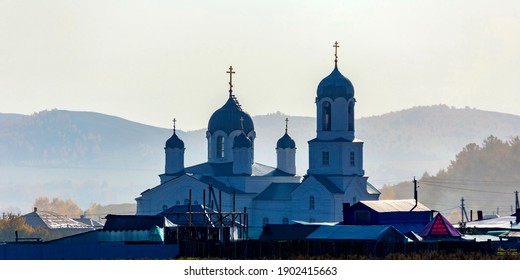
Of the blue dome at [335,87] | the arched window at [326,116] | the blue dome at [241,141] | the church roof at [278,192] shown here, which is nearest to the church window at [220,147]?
the blue dome at [241,141]

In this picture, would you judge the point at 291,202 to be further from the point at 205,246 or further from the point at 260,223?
the point at 205,246

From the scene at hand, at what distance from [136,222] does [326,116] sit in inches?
1307

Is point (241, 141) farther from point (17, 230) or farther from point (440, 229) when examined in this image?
point (440, 229)

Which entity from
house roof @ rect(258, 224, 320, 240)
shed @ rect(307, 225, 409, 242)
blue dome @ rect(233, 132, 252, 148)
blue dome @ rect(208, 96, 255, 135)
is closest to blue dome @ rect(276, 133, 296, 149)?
blue dome @ rect(208, 96, 255, 135)

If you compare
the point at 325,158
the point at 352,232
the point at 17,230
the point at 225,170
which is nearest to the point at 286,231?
the point at 352,232

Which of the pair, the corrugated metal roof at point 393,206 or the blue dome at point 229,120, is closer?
the corrugated metal roof at point 393,206

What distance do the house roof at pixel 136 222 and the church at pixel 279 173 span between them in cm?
2754

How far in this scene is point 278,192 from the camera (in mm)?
110375

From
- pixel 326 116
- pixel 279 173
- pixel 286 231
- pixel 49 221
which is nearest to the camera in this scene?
pixel 286 231

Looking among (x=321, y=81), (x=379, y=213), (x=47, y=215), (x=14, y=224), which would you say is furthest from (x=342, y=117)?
(x=47, y=215)

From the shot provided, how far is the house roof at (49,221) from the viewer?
432 ft

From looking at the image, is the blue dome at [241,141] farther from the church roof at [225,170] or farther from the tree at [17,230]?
the tree at [17,230]

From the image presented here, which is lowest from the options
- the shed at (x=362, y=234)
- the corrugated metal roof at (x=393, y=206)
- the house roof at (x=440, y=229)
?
the shed at (x=362, y=234)

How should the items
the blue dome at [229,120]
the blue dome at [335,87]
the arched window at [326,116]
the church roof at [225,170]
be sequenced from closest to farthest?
the blue dome at [335,87] < the arched window at [326,116] < the church roof at [225,170] < the blue dome at [229,120]
